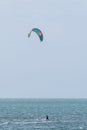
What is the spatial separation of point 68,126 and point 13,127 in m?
5.94

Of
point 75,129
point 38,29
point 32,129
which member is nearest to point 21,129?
point 32,129

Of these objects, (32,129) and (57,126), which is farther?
(57,126)

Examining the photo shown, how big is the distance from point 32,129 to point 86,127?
644 centimetres

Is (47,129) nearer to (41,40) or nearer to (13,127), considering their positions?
(13,127)

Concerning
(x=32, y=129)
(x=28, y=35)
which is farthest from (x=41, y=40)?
(x=32, y=129)

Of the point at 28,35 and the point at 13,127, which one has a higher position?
the point at 28,35

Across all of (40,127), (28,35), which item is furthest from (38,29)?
(40,127)

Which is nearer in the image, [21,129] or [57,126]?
[21,129]

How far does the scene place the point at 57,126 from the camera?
70.6 meters

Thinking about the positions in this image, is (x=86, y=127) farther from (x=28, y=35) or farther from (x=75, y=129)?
(x=28, y=35)

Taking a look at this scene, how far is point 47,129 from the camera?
6594 centimetres

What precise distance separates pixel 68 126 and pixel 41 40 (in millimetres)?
10588

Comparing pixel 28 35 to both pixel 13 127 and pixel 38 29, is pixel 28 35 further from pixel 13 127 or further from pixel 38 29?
pixel 13 127

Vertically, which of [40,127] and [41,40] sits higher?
[41,40]
